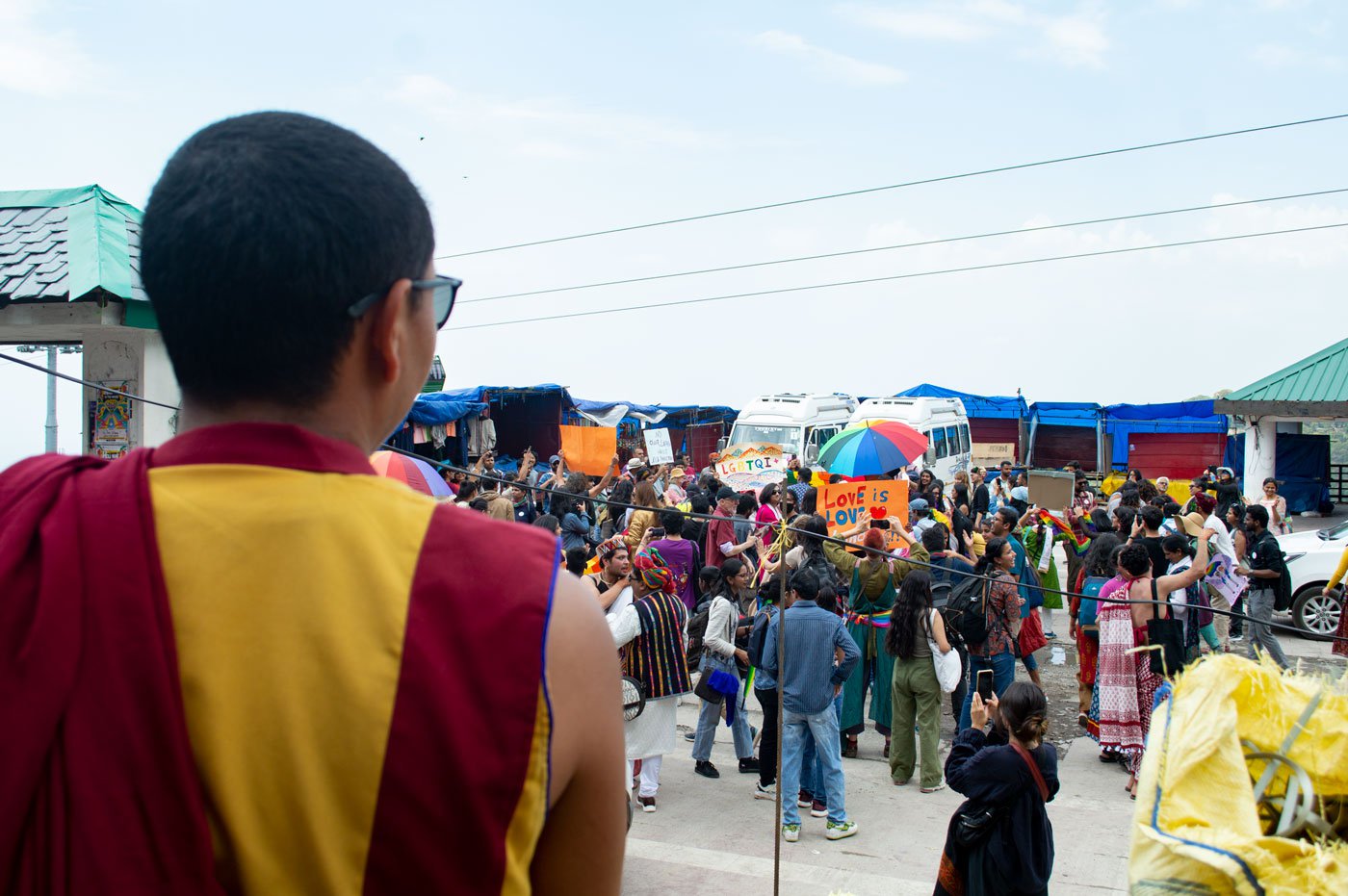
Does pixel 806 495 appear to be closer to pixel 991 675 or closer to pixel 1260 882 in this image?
pixel 991 675

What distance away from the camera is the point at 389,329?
3.64ft

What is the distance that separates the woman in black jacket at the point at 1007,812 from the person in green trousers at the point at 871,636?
3737 millimetres

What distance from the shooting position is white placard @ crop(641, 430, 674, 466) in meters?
19.6

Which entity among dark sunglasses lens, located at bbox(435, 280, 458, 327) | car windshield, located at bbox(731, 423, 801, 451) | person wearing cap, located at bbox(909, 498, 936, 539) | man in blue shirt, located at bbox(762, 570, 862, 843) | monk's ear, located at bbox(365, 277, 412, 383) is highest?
car windshield, located at bbox(731, 423, 801, 451)

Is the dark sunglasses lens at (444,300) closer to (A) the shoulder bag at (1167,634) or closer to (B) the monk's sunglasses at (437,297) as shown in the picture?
(B) the monk's sunglasses at (437,297)

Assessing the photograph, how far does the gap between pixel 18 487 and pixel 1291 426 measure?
91.6 ft

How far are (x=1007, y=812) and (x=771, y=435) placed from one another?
57.3 ft

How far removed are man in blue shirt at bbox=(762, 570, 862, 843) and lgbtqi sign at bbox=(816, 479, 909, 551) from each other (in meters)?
3.02

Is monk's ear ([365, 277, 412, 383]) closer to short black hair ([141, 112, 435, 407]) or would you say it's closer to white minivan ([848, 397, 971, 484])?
short black hair ([141, 112, 435, 407])

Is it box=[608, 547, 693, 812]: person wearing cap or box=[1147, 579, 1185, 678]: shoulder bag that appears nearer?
box=[608, 547, 693, 812]: person wearing cap

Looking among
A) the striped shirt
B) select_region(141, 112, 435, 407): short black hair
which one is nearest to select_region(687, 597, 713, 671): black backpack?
the striped shirt

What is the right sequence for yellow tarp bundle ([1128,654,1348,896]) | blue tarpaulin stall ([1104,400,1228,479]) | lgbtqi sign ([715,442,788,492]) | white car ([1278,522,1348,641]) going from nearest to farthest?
yellow tarp bundle ([1128,654,1348,896]) < white car ([1278,522,1348,641]) < lgbtqi sign ([715,442,788,492]) < blue tarpaulin stall ([1104,400,1228,479])

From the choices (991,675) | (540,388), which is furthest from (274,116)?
(540,388)

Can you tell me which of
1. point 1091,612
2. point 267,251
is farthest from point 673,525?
point 267,251
